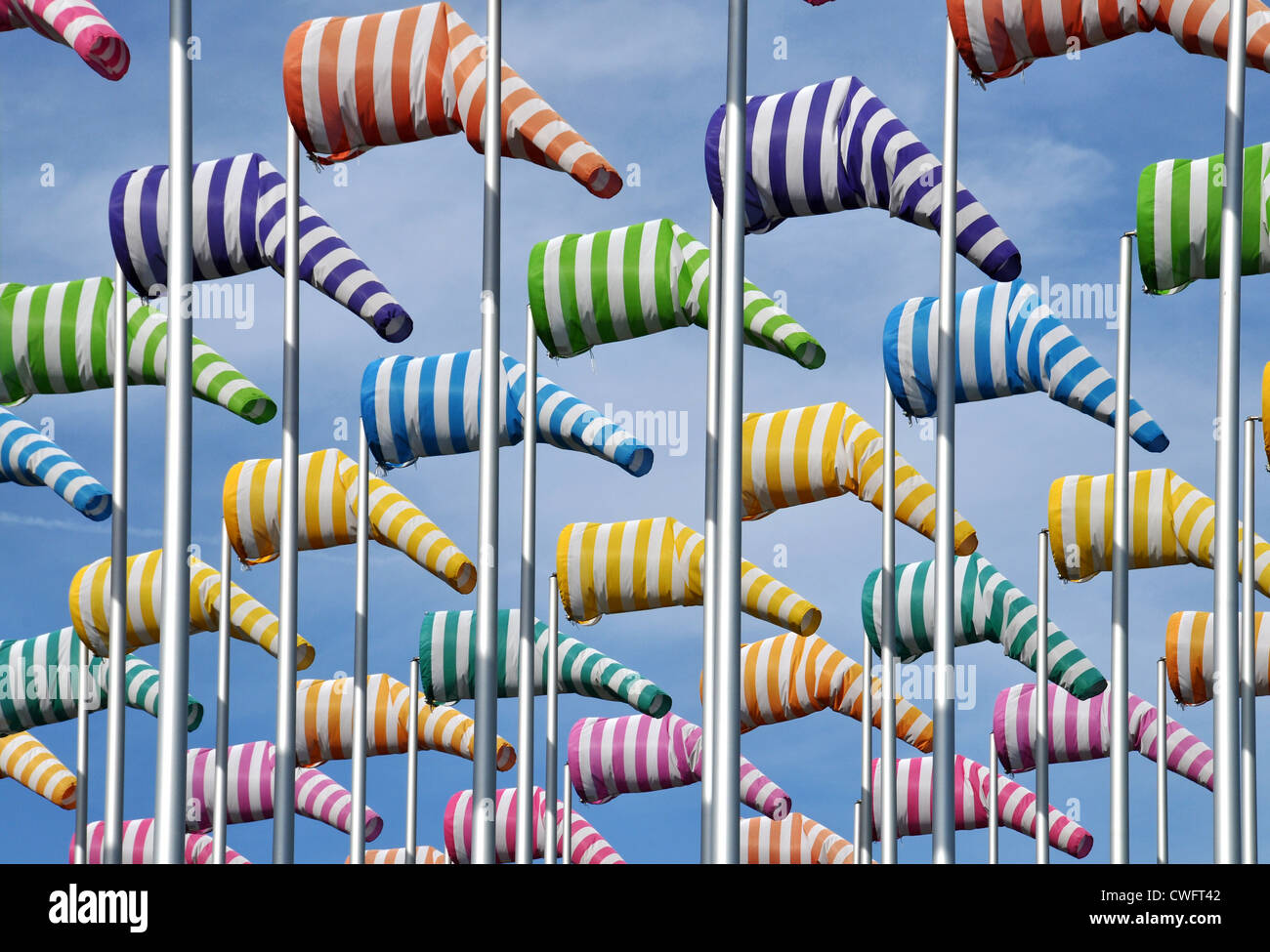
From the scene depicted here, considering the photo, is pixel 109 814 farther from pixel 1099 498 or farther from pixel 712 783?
pixel 1099 498

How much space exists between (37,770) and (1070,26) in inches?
782

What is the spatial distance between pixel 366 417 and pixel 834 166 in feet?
20.5

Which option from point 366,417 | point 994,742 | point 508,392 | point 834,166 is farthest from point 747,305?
point 994,742

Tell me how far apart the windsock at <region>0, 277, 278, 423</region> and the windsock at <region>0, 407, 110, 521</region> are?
133cm

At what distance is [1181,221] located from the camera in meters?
15.1

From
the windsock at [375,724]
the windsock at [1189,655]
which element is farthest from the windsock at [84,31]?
the windsock at [1189,655]

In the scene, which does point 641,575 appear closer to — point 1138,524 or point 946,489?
point 1138,524

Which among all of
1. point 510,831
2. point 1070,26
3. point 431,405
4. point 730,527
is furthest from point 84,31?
point 510,831

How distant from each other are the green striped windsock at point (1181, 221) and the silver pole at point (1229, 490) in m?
2.97

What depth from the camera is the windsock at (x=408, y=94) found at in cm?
1334

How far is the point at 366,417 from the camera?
18.4m

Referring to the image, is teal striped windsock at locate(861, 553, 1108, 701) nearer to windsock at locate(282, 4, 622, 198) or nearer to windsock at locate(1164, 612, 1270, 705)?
windsock at locate(1164, 612, 1270, 705)

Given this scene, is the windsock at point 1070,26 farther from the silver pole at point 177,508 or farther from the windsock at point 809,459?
the windsock at point 809,459
